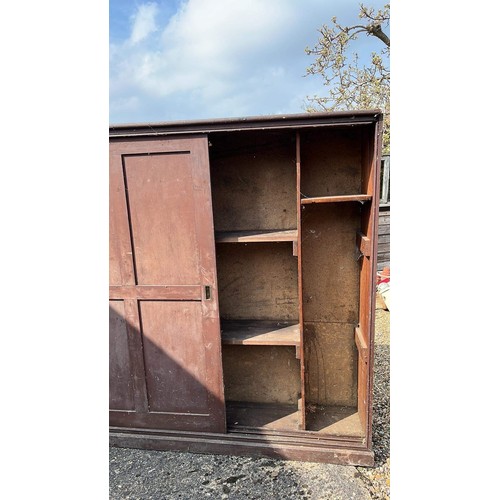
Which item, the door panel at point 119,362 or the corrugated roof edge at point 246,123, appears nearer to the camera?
the corrugated roof edge at point 246,123

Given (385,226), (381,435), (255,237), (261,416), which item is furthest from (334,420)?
(385,226)

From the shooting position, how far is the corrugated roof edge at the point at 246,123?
164 centimetres

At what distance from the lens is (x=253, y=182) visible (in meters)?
2.17

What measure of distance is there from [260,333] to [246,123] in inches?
53.8

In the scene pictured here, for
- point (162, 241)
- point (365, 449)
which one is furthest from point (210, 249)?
point (365, 449)

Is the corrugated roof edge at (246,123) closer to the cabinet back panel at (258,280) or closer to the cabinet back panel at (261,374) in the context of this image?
the cabinet back panel at (258,280)

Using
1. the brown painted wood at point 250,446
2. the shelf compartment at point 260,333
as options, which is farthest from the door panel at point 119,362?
the shelf compartment at point 260,333

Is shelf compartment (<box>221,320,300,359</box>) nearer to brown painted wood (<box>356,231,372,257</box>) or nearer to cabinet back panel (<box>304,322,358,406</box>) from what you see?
cabinet back panel (<box>304,322,358,406</box>)

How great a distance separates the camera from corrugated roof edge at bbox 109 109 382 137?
1637mm

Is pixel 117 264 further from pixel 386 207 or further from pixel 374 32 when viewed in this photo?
pixel 374 32

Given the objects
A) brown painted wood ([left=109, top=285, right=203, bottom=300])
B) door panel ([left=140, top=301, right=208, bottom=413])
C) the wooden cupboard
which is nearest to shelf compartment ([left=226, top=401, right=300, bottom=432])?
the wooden cupboard

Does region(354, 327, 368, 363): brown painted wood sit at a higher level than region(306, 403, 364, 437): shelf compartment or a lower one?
higher

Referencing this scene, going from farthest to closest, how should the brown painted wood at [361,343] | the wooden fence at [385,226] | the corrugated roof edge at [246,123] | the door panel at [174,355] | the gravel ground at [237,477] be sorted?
the wooden fence at [385,226], the door panel at [174,355], the brown painted wood at [361,343], the gravel ground at [237,477], the corrugated roof edge at [246,123]

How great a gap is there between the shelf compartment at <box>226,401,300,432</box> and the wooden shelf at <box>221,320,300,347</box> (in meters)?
0.60
